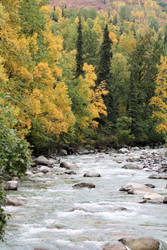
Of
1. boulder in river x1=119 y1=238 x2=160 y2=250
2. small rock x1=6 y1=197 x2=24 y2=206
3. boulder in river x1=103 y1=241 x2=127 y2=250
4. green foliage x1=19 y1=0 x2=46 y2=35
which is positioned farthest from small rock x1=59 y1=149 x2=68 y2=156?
boulder in river x1=103 y1=241 x2=127 y2=250

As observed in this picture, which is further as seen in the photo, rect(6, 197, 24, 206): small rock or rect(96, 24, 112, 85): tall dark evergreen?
rect(96, 24, 112, 85): tall dark evergreen

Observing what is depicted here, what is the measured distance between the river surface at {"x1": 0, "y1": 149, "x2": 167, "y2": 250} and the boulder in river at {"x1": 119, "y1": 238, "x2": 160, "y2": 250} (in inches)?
16.3

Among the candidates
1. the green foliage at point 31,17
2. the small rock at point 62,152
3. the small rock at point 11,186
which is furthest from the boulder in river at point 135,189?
the small rock at point 62,152

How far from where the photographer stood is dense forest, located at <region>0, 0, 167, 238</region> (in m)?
13.1

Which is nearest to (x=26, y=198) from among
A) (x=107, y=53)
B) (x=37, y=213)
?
(x=37, y=213)

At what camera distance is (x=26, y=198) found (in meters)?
10.8

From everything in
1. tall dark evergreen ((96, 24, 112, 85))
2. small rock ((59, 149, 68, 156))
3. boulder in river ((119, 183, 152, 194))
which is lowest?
small rock ((59, 149, 68, 156))

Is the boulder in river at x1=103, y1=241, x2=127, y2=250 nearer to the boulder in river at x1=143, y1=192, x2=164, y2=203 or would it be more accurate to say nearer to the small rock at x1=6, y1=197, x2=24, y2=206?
the small rock at x1=6, y1=197, x2=24, y2=206

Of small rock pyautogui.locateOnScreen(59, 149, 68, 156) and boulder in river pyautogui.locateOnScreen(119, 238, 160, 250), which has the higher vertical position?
boulder in river pyautogui.locateOnScreen(119, 238, 160, 250)

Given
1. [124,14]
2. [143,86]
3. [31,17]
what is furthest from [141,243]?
[124,14]

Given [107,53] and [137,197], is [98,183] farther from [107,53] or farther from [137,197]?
[107,53]

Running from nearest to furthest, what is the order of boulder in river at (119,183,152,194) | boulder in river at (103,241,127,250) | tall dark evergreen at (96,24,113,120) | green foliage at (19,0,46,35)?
boulder in river at (103,241,127,250) < boulder in river at (119,183,152,194) < green foliage at (19,0,46,35) < tall dark evergreen at (96,24,113,120)

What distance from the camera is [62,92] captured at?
25859 mm

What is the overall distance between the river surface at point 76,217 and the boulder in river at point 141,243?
414mm
